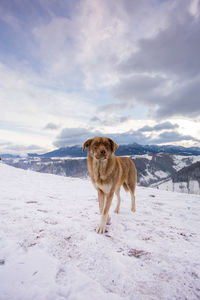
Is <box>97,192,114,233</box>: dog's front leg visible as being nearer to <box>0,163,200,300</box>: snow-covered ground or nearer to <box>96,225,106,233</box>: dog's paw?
<box>96,225,106,233</box>: dog's paw

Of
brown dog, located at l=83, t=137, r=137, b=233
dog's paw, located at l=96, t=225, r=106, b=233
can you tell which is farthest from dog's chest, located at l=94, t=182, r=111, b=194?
dog's paw, located at l=96, t=225, r=106, b=233

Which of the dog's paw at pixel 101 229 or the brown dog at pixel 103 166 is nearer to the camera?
the dog's paw at pixel 101 229

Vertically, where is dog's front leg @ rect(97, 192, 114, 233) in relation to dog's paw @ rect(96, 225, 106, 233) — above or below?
above

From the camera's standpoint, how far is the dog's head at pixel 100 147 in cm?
441

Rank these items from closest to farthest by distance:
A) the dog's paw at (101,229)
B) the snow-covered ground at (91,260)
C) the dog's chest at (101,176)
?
the snow-covered ground at (91,260), the dog's paw at (101,229), the dog's chest at (101,176)

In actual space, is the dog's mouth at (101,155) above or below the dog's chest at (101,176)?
above

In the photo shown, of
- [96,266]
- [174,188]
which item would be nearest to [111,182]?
[96,266]

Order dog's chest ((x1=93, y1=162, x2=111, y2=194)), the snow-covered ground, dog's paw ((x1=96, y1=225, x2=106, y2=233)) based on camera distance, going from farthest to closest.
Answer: dog's chest ((x1=93, y1=162, x2=111, y2=194)) → dog's paw ((x1=96, y1=225, x2=106, y2=233)) → the snow-covered ground

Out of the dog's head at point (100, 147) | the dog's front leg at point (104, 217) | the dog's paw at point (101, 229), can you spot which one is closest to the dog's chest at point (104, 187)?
the dog's front leg at point (104, 217)

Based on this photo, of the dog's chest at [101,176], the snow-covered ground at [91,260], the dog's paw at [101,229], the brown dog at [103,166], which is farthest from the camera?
the dog's chest at [101,176]

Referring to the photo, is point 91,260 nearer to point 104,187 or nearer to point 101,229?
point 101,229

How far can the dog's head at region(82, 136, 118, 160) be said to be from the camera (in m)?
4.41

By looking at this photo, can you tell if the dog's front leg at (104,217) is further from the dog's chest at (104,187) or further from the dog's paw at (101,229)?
the dog's chest at (104,187)

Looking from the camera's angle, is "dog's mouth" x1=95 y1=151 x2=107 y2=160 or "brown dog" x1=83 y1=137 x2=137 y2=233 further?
"brown dog" x1=83 y1=137 x2=137 y2=233
